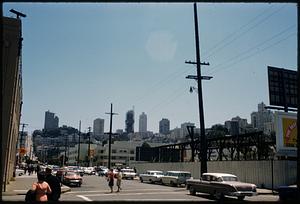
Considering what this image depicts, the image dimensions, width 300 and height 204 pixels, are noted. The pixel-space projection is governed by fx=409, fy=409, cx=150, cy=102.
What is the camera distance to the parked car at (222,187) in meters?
21.9

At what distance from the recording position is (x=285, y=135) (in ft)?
118

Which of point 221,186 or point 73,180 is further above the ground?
point 221,186

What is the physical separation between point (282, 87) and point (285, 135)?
7027 millimetres

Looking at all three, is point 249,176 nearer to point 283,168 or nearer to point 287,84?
point 283,168

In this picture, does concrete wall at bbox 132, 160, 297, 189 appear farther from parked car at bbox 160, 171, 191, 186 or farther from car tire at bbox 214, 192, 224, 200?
car tire at bbox 214, 192, 224, 200

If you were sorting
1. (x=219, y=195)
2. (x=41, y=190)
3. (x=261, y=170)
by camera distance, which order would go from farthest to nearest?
(x=261, y=170) < (x=219, y=195) < (x=41, y=190)

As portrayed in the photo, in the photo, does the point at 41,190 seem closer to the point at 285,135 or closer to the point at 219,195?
the point at 219,195

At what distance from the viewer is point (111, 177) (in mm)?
27859

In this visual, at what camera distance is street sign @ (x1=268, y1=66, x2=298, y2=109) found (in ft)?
134

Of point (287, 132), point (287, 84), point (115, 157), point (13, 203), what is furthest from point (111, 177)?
point (115, 157)

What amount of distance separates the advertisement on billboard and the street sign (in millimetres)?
4121

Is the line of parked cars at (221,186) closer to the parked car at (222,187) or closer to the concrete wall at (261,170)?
the parked car at (222,187)

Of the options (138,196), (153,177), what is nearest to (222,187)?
(138,196)

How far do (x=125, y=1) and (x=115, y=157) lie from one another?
13463cm
